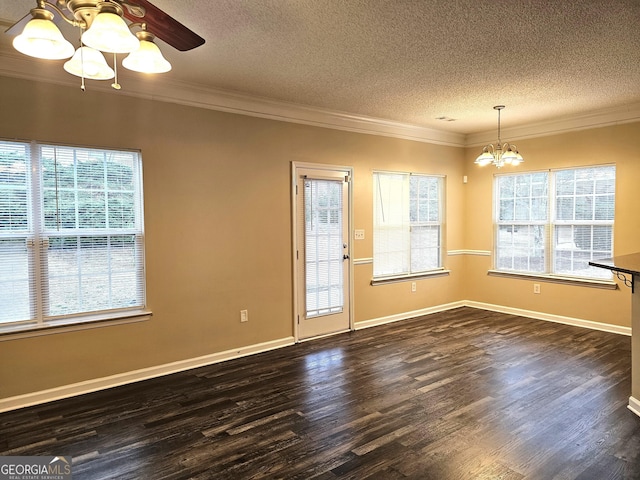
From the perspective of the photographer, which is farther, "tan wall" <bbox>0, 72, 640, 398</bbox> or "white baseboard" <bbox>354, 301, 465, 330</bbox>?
"white baseboard" <bbox>354, 301, 465, 330</bbox>

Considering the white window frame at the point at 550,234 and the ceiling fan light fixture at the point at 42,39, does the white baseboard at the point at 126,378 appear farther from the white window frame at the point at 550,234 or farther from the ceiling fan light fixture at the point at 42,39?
the white window frame at the point at 550,234

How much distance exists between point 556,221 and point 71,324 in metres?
5.52

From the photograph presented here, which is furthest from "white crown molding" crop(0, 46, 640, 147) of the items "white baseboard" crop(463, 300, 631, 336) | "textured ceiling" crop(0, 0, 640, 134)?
"white baseboard" crop(463, 300, 631, 336)

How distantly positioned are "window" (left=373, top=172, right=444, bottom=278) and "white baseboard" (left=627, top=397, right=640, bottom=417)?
9.83 ft

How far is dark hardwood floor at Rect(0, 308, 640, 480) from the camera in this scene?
2359 mm

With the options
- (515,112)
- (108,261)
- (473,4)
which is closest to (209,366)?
(108,261)

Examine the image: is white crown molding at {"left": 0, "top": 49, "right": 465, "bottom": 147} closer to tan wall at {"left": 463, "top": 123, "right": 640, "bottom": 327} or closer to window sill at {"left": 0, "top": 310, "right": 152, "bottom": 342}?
tan wall at {"left": 463, "top": 123, "right": 640, "bottom": 327}

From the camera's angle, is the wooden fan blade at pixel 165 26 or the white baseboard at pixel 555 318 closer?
the wooden fan blade at pixel 165 26

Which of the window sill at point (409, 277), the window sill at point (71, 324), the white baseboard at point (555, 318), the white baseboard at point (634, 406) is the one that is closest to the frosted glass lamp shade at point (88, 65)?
the window sill at point (71, 324)

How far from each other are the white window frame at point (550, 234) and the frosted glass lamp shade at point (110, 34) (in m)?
5.34

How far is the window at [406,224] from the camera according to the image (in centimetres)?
555

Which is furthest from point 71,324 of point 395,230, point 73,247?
point 395,230

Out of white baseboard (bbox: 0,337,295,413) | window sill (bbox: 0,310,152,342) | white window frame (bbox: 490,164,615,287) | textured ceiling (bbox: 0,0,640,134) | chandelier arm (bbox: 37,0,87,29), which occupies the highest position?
textured ceiling (bbox: 0,0,640,134)

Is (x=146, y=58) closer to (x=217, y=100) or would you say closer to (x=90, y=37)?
(x=90, y=37)
